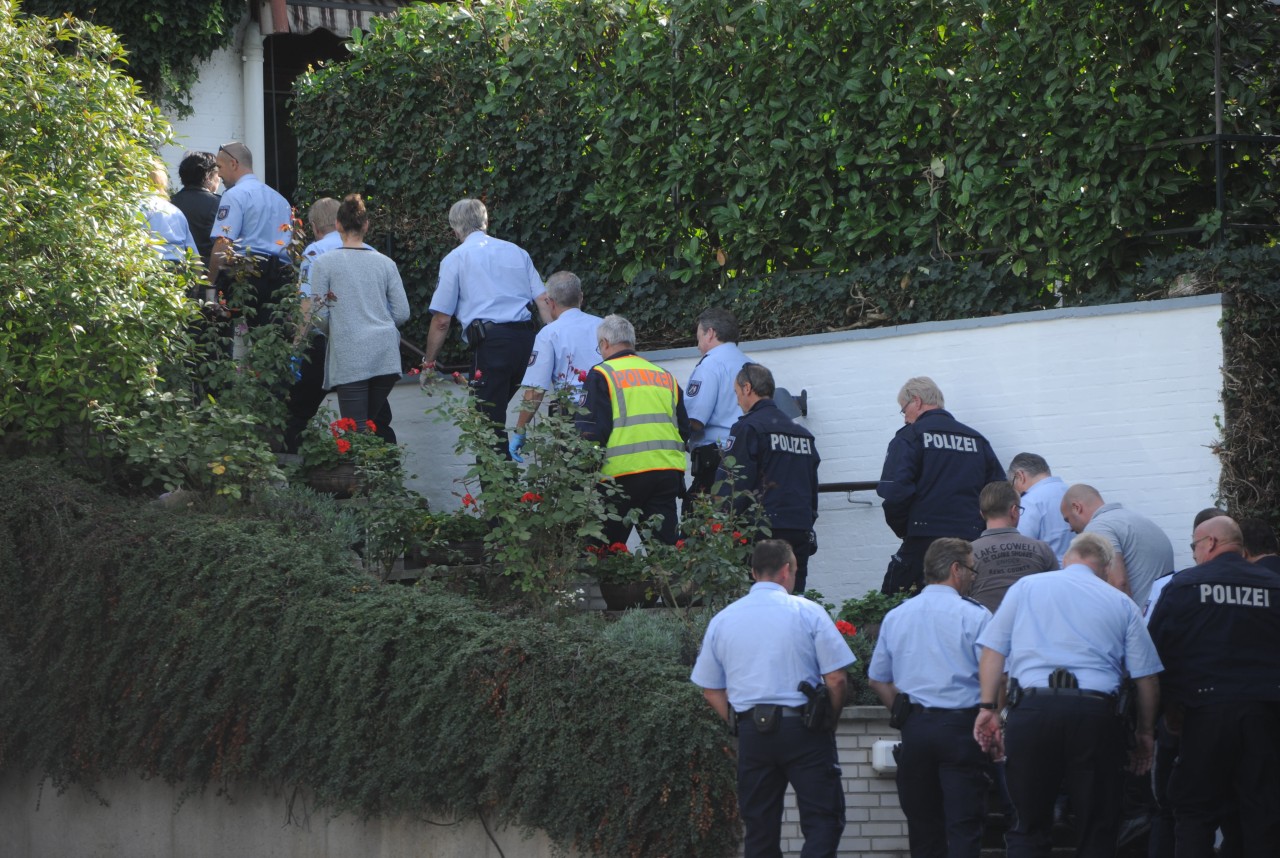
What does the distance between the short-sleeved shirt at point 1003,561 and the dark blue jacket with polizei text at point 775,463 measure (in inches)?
50.6

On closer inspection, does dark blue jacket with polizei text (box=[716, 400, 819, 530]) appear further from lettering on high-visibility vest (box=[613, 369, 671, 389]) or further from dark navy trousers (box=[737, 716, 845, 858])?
dark navy trousers (box=[737, 716, 845, 858])

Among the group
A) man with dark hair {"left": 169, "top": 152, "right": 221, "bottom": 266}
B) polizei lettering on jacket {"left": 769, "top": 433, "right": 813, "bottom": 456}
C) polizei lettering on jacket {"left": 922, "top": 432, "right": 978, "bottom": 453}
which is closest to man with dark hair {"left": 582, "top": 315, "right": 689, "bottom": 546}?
polizei lettering on jacket {"left": 769, "top": 433, "right": 813, "bottom": 456}

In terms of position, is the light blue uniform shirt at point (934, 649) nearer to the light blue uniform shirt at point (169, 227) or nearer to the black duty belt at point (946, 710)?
the black duty belt at point (946, 710)

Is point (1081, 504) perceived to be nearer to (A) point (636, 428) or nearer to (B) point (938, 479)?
(B) point (938, 479)

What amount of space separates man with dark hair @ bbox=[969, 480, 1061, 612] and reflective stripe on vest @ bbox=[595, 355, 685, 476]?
6.61ft

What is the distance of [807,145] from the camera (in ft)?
37.6

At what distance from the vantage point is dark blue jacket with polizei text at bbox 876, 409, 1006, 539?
9.51m

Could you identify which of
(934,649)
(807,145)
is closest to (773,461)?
(934,649)

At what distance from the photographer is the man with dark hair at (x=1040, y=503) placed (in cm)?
940

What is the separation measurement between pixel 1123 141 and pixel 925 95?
1414 millimetres

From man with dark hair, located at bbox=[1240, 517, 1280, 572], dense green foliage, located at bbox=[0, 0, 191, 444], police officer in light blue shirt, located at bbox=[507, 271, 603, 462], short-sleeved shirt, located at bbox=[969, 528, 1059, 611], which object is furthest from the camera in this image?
police officer in light blue shirt, located at bbox=[507, 271, 603, 462]

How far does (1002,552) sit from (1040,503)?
970 mm

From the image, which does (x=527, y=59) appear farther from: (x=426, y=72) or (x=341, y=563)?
(x=341, y=563)

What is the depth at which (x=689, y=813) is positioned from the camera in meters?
7.55
